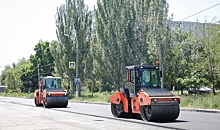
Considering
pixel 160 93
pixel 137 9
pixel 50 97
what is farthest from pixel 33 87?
pixel 160 93

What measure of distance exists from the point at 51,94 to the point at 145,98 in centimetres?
1532

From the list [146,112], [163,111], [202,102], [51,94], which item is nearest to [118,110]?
[146,112]

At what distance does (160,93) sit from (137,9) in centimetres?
2957

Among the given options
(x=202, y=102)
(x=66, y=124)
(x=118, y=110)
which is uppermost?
(x=202, y=102)

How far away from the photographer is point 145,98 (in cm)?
1695

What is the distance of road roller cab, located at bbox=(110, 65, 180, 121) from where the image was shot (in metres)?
16.5

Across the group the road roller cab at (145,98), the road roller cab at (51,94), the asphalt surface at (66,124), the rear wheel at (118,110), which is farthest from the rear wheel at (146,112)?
the road roller cab at (51,94)

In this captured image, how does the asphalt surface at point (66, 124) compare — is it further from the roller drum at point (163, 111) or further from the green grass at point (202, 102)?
the green grass at point (202, 102)

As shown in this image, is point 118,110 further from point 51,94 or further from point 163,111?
point 51,94

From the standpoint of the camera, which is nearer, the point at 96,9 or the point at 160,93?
the point at 160,93

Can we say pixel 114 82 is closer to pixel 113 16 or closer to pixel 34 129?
pixel 113 16

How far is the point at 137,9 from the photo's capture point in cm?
4575

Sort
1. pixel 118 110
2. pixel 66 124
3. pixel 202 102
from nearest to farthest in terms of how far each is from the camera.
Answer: pixel 66 124
pixel 118 110
pixel 202 102

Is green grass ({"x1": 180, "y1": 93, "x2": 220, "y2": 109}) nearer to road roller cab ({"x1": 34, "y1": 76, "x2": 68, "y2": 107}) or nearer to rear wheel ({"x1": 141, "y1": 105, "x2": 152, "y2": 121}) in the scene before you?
rear wheel ({"x1": 141, "y1": 105, "x2": 152, "y2": 121})
